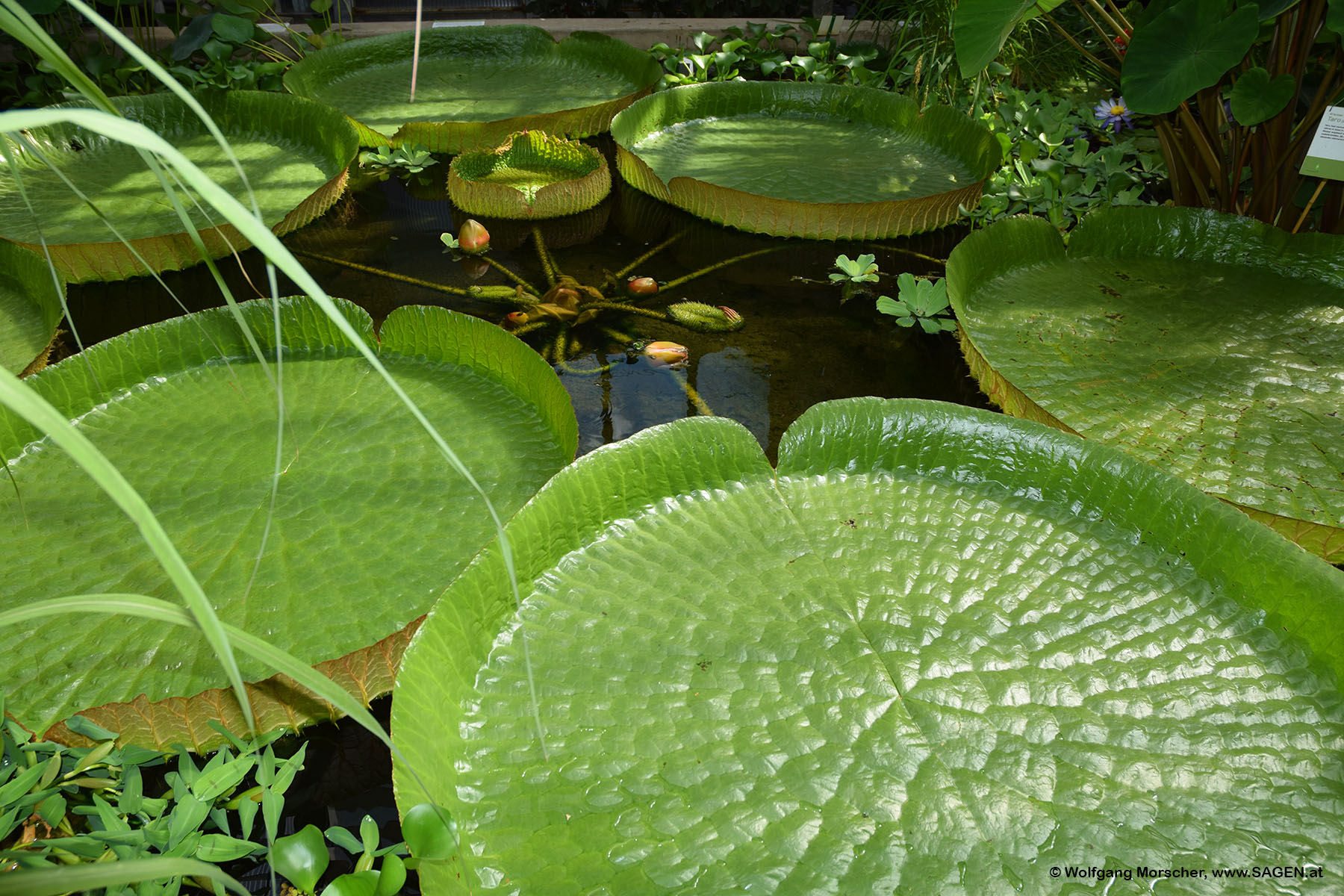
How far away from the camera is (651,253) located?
7.46 ft

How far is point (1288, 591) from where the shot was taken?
101cm

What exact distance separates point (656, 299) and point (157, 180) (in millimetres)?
1409

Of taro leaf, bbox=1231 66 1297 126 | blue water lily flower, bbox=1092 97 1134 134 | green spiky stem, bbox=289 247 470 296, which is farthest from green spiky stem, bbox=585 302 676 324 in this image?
blue water lily flower, bbox=1092 97 1134 134

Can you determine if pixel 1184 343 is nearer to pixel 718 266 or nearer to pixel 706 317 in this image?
pixel 706 317

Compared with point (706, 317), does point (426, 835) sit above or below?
below

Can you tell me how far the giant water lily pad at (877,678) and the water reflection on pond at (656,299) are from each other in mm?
406

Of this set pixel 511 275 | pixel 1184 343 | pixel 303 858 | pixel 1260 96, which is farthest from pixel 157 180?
pixel 1260 96

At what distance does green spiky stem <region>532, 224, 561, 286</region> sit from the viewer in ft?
6.97

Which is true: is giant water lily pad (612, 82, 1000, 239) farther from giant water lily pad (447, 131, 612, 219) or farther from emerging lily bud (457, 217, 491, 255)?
emerging lily bud (457, 217, 491, 255)

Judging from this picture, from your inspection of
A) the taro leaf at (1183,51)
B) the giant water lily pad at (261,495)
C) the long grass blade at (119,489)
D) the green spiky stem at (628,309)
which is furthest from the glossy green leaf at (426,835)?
the taro leaf at (1183,51)

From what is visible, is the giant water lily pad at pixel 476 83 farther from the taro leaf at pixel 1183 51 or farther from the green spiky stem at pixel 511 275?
the taro leaf at pixel 1183 51

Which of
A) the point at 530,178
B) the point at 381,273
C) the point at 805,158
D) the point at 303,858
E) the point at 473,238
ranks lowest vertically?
the point at 303,858

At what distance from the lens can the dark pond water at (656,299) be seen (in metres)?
1.73

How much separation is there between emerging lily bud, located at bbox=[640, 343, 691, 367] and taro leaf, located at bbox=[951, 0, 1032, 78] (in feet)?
3.15
